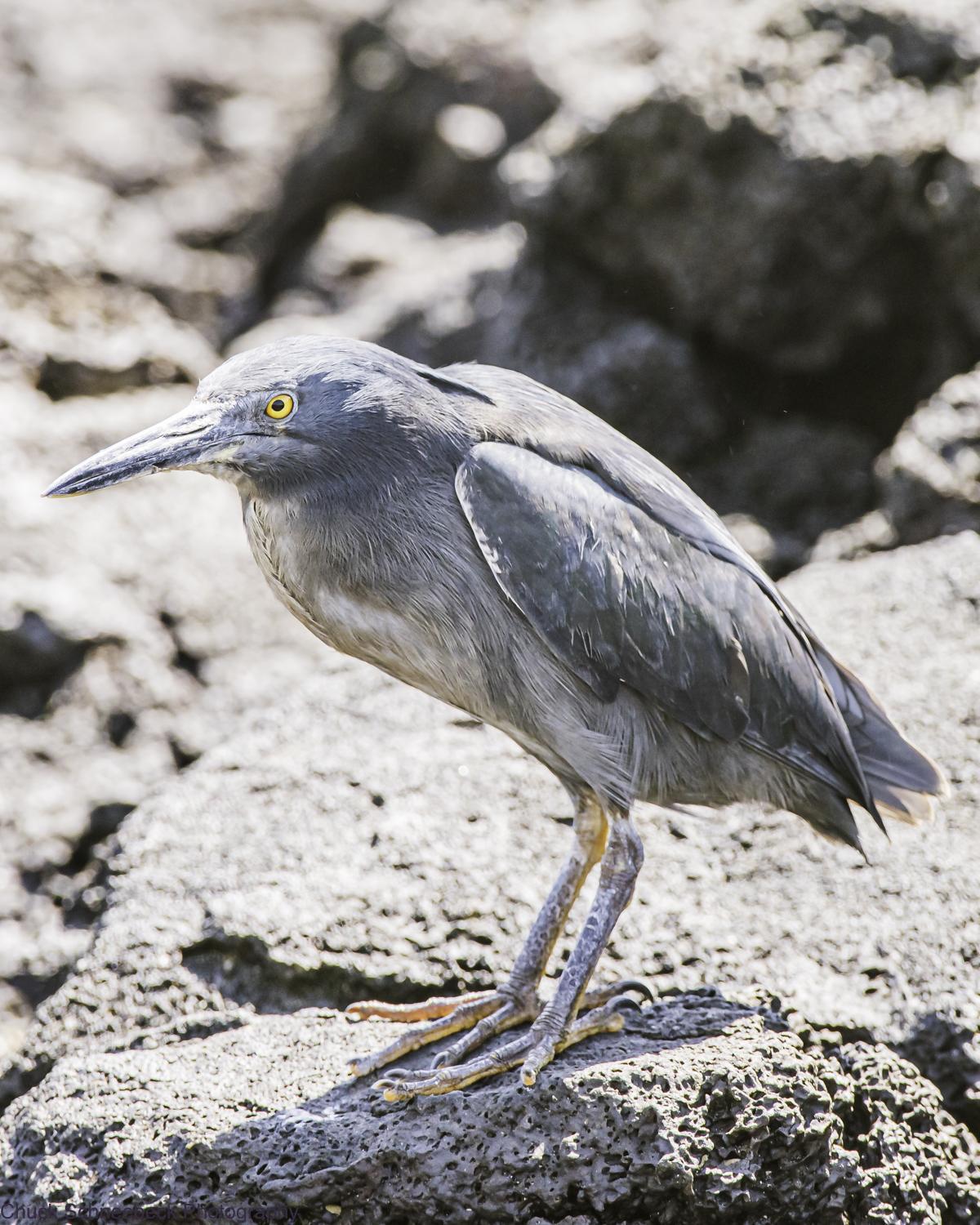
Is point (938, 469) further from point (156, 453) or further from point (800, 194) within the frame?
point (156, 453)

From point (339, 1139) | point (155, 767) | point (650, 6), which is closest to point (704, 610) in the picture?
point (339, 1139)

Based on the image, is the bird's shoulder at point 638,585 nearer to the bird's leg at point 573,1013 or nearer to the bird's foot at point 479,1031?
the bird's leg at point 573,1013

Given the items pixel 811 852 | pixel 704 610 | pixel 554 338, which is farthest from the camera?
pixel 554 338

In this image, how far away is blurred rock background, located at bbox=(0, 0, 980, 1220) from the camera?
5.73 meters

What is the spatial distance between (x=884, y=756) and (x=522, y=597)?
51.1 inches

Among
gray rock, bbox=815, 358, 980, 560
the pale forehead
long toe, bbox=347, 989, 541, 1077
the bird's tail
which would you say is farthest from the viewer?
gray rock, bbox=815, 358, 980, 560

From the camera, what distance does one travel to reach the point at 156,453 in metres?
3.20

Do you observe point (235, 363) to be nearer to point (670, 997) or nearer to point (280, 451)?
point (280, 451)

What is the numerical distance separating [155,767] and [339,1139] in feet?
9.42

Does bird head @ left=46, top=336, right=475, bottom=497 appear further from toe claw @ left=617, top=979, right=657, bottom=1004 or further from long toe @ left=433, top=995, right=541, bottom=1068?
toe claw @ left=617, top=979, right=657, bottom=1004

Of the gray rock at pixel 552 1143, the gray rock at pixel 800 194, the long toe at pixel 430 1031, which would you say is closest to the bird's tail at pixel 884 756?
the gray rock at pixel 552 1143

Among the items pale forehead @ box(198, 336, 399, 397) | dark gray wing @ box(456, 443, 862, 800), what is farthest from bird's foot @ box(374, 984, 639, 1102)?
pale forehead @ box(198, 336, 399, 397)

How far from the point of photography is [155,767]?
18.6 ft

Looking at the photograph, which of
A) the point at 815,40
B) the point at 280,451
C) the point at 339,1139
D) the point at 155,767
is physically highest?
the point at 815,40
